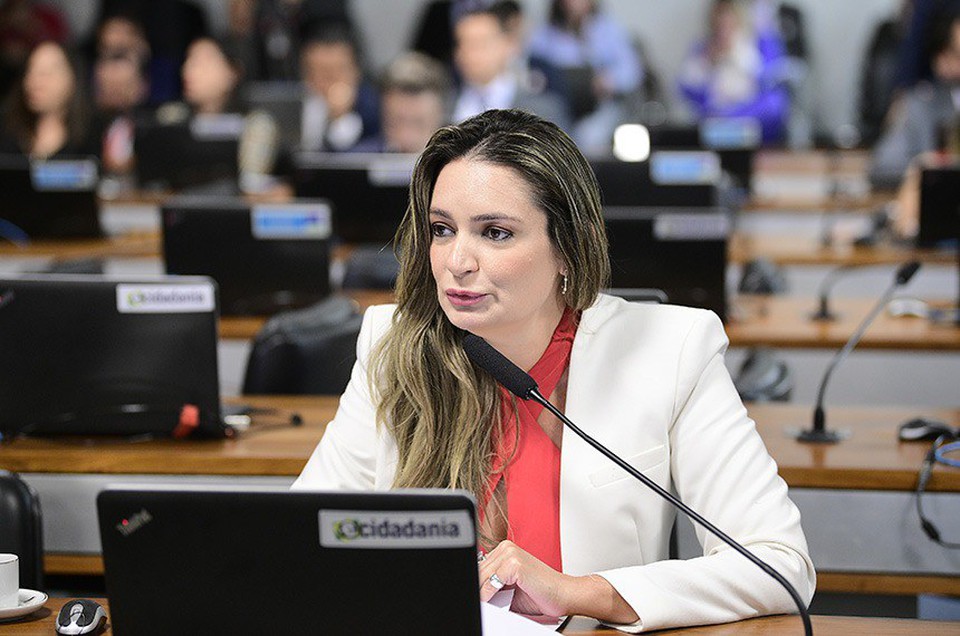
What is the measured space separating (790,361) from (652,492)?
1.87 metres

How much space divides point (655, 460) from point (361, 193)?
268cm

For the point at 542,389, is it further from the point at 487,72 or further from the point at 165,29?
the point at 165,29

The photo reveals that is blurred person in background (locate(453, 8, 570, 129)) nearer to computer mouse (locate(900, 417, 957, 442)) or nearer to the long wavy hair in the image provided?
computer mouse (locate(900, 417, 957, 442))

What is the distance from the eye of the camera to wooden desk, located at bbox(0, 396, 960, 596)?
235 cm

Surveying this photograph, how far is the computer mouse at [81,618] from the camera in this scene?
5.42 feet

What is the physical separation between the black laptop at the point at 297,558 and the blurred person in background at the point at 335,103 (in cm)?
526

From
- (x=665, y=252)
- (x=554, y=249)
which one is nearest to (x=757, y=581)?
(x=554, y=249)

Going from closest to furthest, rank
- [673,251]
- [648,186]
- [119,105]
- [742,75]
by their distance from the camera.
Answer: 1. [673,251]
2. [648,186]
3. [119,105]
4. [742,75]

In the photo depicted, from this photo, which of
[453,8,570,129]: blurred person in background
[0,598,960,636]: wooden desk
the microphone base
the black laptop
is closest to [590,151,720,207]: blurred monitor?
the microphone base

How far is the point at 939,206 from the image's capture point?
14.0 ft

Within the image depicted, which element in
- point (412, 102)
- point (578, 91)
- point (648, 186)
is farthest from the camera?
point (578, 91)

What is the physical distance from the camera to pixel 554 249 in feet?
6.13

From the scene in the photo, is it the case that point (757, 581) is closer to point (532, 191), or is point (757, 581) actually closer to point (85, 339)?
point (532, 191)

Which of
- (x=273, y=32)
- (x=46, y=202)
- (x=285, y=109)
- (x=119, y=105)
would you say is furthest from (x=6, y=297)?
(x=273, y=32)
